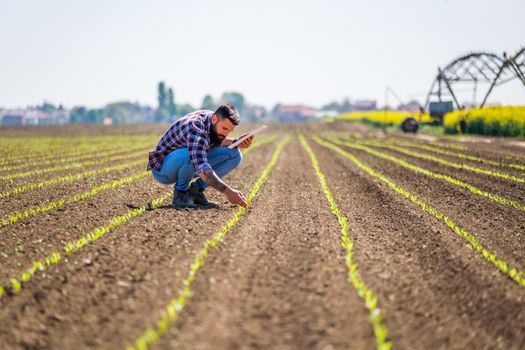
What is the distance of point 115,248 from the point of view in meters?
4.46

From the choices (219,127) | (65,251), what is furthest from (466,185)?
(65,251)

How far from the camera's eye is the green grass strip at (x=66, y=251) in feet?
11.7

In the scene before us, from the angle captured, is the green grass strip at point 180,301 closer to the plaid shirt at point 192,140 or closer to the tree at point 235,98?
the plaid shirt at point 192,140

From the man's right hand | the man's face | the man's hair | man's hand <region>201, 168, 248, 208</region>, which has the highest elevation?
the man's hair

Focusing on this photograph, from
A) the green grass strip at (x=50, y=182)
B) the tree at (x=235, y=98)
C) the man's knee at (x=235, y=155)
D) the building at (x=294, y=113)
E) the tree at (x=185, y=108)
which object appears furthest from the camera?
the tree at (x=235, y=98)

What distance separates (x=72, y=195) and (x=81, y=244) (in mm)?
3282

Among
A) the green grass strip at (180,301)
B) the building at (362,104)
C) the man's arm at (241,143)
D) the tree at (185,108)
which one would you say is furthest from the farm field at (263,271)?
the building at (362,104)

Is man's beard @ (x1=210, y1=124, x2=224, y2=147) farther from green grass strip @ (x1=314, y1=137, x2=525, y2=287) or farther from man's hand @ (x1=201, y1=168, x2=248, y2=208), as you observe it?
green grass strip @ (x1=314, y1=137, x2=525, y2=287)

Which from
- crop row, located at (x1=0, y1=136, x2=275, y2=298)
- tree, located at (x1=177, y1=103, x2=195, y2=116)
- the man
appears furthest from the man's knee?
tree, located at (x1=177, y1=103, x2=195, y2=116)

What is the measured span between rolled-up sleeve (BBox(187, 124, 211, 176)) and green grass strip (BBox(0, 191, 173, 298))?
1.08 m

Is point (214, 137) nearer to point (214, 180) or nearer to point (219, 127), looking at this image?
point (219, 127)

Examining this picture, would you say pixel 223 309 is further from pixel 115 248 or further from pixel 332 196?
pixel 332 196

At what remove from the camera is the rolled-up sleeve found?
209 inches

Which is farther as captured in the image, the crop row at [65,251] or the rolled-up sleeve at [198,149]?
the rolled-up sleeve at [198,149]
